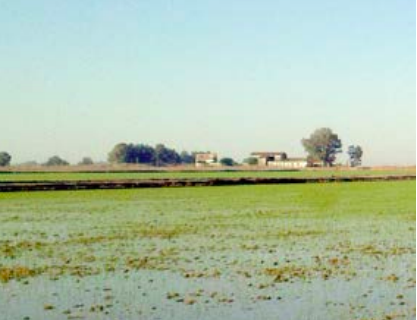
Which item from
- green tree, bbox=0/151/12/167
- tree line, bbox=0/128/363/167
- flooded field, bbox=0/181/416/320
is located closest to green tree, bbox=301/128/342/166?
tree line, bbox=0/128/363/167

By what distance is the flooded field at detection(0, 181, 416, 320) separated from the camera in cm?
1404

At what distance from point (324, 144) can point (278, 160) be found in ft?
59.9

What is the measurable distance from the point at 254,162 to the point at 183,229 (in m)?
169

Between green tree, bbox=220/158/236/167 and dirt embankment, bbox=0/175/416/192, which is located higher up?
green tree, bbox=220/158/236/167

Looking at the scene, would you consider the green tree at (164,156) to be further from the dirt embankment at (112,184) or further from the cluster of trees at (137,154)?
the dirt embankment at (112,184)

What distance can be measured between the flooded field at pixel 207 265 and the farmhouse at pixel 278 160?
490 ft

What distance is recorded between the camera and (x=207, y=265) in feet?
63.2

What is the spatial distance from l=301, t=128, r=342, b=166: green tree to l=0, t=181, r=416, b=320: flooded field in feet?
471

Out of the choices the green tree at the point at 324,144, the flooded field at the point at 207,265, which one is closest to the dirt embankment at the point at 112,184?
the flooded field at the point at 207,265

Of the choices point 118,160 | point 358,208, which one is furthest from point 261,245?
point 118,160

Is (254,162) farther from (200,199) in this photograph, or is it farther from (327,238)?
(327,238)

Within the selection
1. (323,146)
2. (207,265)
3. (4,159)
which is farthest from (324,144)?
(207,265)

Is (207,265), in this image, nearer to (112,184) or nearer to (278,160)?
(112,184)

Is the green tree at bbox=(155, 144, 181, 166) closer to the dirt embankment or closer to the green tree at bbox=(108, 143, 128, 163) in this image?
the green tree at bbox=(108, 143, 128, 163)
